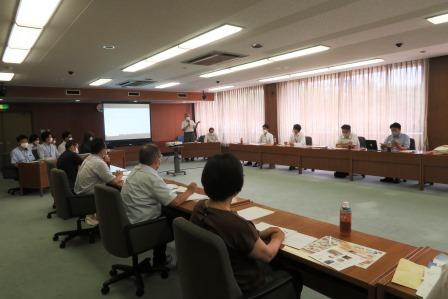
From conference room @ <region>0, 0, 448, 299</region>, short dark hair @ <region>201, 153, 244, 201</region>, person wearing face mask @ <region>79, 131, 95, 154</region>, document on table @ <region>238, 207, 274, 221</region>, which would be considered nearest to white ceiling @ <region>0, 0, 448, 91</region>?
conference room @ <region>0, 0, 448, 299</region>

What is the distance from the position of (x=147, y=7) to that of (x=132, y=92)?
7739mm

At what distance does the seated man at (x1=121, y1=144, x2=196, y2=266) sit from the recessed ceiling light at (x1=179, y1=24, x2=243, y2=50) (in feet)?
6.98

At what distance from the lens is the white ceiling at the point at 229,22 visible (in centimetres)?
318

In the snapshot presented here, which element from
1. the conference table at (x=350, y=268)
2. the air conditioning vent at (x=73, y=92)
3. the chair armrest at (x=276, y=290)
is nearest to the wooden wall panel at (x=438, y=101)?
the conference table at (x=350, y=268)

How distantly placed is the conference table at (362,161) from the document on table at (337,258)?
4.90 m

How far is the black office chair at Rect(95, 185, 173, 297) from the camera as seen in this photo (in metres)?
2.30

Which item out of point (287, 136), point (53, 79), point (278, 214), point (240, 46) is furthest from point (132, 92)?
point (278, 214)

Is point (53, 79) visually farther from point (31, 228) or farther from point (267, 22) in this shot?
point (267, 22)

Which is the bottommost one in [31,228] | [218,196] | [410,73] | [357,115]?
[31,228]

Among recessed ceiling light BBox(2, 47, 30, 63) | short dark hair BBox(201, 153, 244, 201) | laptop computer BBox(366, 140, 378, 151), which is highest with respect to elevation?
recessed ceiling light BBox(2, 47, 30, 63)

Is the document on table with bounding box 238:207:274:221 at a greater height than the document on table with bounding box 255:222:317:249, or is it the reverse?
the document on table with bounding box 238:207:274:221

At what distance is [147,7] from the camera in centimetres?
314

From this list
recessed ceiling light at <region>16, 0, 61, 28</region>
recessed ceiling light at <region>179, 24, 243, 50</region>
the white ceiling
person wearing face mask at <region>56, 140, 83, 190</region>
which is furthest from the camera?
person wearing face mask at <region>56, 140, 83, 190</region>

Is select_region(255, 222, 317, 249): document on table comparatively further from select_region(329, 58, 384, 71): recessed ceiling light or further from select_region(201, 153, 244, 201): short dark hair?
select_region(329, 58, 384, 71): recessed ceiling light
